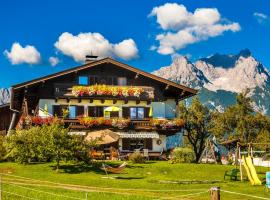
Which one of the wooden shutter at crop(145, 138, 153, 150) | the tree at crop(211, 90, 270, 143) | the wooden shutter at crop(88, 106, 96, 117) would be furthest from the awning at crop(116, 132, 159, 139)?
the tree at crop(211, 90, 270, 143)

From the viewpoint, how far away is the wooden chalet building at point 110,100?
5081 cm

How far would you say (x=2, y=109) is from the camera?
2625 inches

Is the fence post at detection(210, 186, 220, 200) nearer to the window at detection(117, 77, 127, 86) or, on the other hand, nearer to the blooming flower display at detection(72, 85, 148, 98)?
the blooming flower display at detection(72, 85, 148, 98)

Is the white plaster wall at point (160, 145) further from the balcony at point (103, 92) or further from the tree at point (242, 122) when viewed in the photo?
the tree at point (242, 122)

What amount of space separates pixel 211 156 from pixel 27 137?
23829mm

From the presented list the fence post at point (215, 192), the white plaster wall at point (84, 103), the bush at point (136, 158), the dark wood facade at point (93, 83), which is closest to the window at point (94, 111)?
the white plaster wall at point (84, 103)

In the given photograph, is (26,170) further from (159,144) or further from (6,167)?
(159,144)

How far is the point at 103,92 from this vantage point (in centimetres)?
5225

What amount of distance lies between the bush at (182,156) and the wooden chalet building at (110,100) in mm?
6510

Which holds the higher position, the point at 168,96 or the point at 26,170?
the point at 168,96

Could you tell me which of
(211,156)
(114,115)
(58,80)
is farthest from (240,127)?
(58,80)

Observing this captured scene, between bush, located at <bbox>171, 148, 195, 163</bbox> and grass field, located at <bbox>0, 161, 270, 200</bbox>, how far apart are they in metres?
4.62

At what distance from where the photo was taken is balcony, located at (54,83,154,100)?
169ft

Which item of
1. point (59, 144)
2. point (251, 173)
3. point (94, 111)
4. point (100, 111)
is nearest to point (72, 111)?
point (94, 111)
